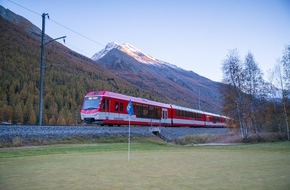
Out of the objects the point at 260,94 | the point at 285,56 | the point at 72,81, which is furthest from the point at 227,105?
the point at 72,81

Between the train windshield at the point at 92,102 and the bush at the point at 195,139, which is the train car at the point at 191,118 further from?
the train windshield at the point at 92,102

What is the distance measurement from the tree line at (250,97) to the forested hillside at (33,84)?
56.2 feet

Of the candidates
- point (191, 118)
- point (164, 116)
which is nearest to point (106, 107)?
point (164, 116)

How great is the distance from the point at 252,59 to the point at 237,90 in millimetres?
4456

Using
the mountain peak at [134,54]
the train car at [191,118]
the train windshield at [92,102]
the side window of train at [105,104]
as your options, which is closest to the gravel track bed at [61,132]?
the side window of train at [105,104]

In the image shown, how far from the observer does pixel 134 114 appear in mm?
31719

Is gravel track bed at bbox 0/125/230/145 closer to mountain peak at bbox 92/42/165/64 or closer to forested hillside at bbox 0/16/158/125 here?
forested hillside at bbox 0/16/158/125

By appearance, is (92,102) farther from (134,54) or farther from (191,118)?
(134,54)

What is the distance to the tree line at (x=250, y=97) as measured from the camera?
3191 centimetres

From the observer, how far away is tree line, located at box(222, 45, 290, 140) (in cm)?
3191

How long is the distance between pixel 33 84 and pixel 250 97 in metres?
28.8

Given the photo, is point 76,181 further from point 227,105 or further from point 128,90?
point 128,90

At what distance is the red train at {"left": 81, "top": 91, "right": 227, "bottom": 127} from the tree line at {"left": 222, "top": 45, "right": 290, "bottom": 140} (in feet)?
27.0

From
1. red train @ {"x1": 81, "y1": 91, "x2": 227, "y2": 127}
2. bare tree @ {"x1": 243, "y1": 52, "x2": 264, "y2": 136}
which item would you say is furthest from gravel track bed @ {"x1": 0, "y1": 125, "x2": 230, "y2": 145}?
bare tree @ {"x1": 243, "y1": 52, "x2": 264, "y2": 136}
